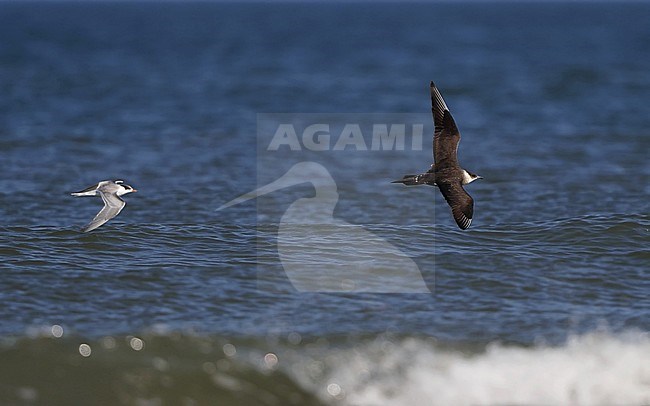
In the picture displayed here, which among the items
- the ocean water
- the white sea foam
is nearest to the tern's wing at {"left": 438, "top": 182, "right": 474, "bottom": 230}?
the ocean water

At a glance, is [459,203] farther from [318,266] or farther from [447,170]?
[318,266]

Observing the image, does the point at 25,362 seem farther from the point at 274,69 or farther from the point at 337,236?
the point at 274,69

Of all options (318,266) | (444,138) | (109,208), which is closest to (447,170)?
(444,138)

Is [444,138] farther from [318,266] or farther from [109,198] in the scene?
[109,198]

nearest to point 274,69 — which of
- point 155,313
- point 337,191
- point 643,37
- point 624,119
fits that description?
point 624,119

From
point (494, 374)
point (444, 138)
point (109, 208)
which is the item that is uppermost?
point (444, 138)

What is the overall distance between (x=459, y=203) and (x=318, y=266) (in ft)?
5.86

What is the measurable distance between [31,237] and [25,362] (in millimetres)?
3606

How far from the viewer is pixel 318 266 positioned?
1067 cm

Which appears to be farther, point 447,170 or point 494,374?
point 447,170

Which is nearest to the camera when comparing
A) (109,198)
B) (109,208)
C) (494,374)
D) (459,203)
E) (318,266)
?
(494,374)

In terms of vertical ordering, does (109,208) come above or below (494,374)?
above

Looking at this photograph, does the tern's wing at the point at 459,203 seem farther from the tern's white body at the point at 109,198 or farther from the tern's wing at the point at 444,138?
the tern's white body at the point at 109,198

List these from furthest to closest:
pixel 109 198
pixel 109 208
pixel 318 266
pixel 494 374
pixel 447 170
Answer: pixel 318 266 < pixel 109 198 < pixel 109 208 < pixel 447 170 < pixel 494 374
